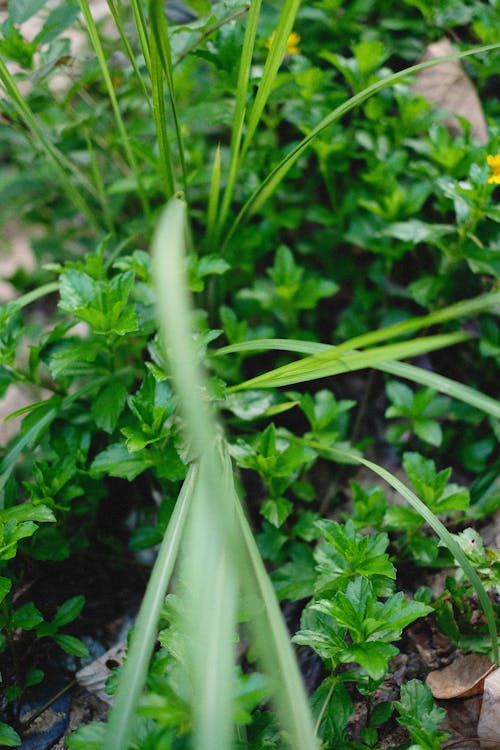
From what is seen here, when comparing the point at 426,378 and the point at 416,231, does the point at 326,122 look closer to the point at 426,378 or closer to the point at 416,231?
the point at 416,231

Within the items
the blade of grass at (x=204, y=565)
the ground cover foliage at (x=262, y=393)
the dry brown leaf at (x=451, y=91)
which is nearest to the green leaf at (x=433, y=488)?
the ground cover foliage at (x=262, y=393)

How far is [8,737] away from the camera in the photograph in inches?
39.4

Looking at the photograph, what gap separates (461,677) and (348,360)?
68 centimetres

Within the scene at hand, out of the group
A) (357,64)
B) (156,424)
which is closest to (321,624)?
(156,424)

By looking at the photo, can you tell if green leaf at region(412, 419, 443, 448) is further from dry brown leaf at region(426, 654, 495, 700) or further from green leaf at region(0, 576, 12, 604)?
green leaf at region(0, 576, 12, 604)

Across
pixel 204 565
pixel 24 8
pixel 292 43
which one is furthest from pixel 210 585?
pixel 292 43

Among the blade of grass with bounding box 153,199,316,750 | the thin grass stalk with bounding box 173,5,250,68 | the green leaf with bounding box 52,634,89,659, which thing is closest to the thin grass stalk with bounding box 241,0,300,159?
the thin grass stalk with bounding box 173,5,250,68

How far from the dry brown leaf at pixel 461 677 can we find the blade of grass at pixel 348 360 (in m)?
0.63

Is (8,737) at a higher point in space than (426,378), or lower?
lower

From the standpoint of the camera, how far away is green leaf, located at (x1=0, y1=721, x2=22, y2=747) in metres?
0.99

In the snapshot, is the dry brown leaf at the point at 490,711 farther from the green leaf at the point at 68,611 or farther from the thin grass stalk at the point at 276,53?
the thin grass stalk at the point at 276,53

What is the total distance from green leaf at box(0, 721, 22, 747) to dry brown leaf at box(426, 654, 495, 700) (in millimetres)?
785

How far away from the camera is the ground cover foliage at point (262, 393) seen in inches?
34.0

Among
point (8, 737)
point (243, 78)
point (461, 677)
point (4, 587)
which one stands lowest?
point (461, 677)
